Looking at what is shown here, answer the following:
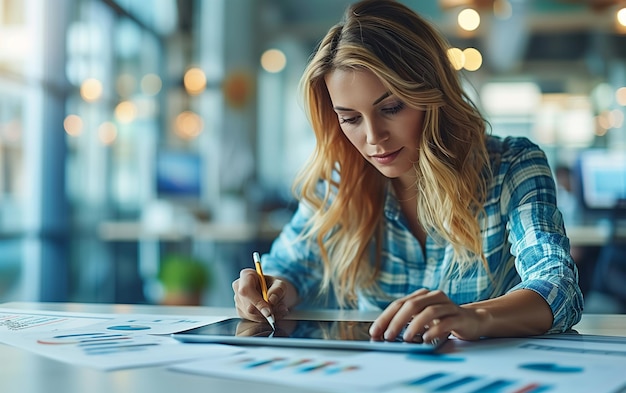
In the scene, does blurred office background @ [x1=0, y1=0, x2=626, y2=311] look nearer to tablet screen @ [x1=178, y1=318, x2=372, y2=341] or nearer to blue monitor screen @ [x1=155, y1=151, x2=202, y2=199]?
blue monitor screen @ [x1=155, y1=151, x2=202, y2=199]

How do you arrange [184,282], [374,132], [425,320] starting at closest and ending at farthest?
[425,320] < [374,132] < [184,282]

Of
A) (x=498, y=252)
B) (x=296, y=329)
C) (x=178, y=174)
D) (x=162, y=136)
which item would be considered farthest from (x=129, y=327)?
(x=162, y=136)

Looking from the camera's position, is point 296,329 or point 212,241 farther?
point 212,241

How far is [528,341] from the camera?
1052 mm

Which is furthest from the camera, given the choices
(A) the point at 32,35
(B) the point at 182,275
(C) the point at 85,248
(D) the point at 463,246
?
(C) the point at 85,248

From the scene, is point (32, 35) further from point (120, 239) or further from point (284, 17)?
point (284, 17)

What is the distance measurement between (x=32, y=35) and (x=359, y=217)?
4.31 metres

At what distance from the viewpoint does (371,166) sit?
1683 millimetres

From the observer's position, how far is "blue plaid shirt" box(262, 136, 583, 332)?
1231 mm

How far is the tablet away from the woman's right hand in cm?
3

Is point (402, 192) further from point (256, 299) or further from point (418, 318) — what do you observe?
point (418, 318)

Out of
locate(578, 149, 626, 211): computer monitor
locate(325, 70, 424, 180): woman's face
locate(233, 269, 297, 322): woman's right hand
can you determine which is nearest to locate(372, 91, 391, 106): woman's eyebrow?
locate(325, 70, 424, 180): woman's face

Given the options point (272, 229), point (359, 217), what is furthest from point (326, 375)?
point (272, 229)

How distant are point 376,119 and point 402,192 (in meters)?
0.29
